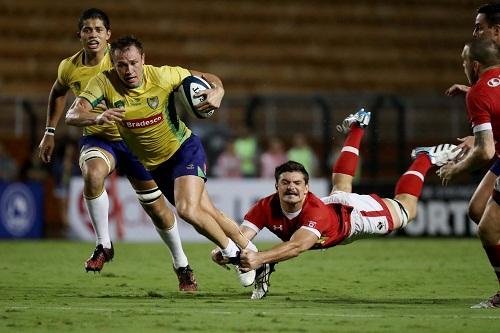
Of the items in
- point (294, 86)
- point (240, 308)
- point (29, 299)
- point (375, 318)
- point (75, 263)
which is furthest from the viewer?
point (294, 86)

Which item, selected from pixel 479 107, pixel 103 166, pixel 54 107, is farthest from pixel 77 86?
pixel 479 107

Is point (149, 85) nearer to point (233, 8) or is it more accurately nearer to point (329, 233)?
point (329, 233)

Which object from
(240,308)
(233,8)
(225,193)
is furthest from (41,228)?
(240,308)

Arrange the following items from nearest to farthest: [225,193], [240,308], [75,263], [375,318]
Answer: [375,318], [240,308], [75,263], [225,193]

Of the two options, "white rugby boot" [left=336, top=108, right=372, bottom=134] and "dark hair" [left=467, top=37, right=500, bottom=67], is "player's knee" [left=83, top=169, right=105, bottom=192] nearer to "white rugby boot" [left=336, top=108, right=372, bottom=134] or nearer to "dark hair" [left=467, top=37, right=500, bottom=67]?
"white rugby boot" [left=336, top=108, right=372, bottom=134]

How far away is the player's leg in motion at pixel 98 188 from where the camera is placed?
9.77 metres

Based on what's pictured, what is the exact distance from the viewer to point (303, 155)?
18.8 m

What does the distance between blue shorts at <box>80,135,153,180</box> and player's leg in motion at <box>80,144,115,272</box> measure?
62 mm

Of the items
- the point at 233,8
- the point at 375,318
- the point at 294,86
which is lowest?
the point at 375,318

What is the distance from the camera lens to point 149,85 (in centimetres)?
928

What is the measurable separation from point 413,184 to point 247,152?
27.0ft

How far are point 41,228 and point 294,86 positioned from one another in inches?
271

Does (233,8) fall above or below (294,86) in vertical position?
above

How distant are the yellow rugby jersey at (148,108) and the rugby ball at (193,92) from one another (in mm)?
125
